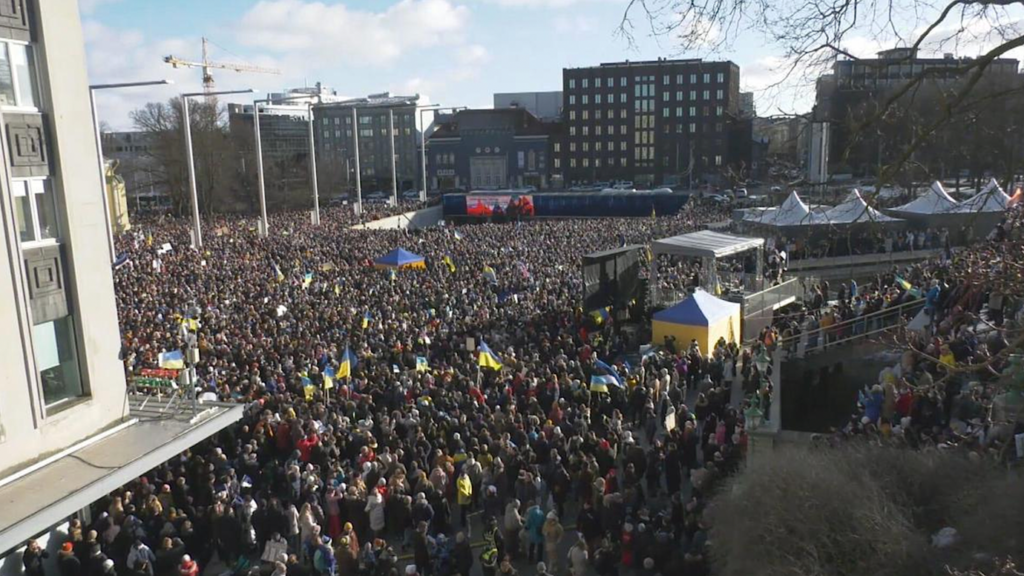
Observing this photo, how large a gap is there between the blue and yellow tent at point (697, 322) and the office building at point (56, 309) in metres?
10.7

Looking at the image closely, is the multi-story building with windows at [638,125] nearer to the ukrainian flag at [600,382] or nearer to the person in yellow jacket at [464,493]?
the ukrainian flag at [600,382]

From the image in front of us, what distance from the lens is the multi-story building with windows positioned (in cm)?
9000

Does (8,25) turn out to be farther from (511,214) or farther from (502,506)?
(511,214)

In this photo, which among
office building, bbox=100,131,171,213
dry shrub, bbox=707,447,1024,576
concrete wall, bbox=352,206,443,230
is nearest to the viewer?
dry shrub, bbox=707,447,1024,576

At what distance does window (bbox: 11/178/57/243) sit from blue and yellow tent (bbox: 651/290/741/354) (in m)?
13.0

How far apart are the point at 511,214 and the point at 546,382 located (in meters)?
47.4

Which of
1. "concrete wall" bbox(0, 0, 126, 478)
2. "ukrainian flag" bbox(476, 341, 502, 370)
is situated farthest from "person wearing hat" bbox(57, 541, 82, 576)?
"ukrainian flag" bbox(476, 341, 502, 370)

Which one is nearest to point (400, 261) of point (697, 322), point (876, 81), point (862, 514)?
point (697, 322)

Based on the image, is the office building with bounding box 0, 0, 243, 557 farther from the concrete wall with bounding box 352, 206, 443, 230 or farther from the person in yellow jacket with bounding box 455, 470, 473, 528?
the concrete wall with bounding box 352, 206, 443, 230

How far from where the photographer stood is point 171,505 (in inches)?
437

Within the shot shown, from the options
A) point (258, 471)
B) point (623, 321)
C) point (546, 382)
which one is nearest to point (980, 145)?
point (546, 382)

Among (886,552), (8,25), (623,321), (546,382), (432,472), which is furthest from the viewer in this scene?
(623,321)

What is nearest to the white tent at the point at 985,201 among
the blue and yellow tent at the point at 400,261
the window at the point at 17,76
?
the window at the point at 17,76

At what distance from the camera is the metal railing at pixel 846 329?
18.6m
